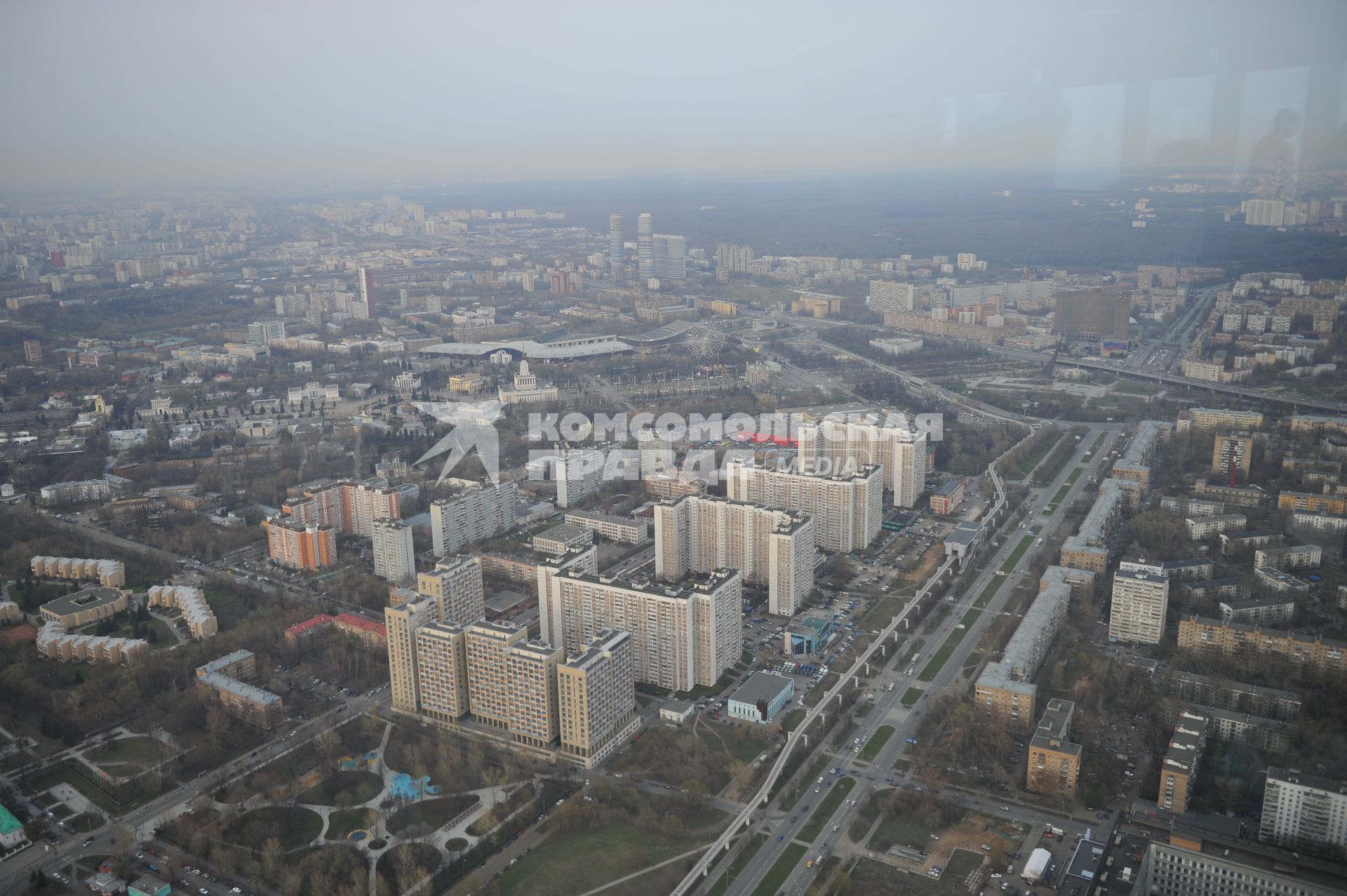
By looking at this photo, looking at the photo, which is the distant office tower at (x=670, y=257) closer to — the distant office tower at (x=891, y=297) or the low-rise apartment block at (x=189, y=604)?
the distant office tower at (x=891, y=297)

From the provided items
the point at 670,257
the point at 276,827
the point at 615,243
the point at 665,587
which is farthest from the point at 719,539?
the point at 615,243

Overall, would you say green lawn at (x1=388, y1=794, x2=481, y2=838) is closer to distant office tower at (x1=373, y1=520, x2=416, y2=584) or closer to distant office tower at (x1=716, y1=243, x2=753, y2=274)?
distant office tower at (x1=373, y1=520, x2=416, y2=584)

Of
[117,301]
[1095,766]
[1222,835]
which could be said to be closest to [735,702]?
[1095,766]

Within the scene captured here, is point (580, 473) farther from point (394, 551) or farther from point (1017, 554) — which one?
point (1017, 554)

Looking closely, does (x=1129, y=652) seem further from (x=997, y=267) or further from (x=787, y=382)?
(x=997, y=267)

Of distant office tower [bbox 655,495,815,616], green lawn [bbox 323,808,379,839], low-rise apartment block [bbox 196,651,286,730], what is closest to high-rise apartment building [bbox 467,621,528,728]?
green lawn [bbox 323,808,379,839]

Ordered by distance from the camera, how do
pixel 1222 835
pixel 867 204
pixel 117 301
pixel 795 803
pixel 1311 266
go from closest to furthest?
pixel 1222 835 → pixel 795 803 → pixel 1311 266 → pixel 117 301 → pixel 867 204

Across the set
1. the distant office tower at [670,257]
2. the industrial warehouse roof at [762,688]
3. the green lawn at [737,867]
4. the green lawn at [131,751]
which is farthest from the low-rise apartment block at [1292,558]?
the distant office tower at [670,257]

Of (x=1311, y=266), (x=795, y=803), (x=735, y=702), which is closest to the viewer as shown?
(x=795, y=803)
